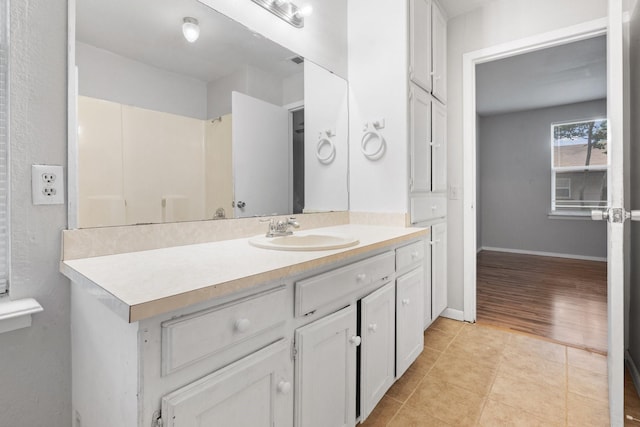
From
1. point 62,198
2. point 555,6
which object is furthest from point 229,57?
point 555,6

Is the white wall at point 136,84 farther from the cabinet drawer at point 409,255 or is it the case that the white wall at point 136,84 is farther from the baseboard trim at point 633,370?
the baseboard trim at point 633,370

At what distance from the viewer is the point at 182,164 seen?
133 centimetres

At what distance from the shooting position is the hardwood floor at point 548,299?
94.5 inches

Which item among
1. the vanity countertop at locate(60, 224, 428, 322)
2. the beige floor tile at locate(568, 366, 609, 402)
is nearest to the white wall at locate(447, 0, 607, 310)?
the beige floor tile at locate(568, 366, 609, 402)

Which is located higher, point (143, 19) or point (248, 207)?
point (143, 19)

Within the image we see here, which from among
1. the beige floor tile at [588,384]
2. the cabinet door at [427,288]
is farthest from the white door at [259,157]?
the beige floor tile at [588,384]

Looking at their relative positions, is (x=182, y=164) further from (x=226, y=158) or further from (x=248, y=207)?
(x=248, y=207)

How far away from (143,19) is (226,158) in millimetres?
602

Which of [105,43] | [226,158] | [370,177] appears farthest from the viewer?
[370,177]

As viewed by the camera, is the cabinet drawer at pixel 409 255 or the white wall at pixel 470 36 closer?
the cabinet drawer at pixel 409 255

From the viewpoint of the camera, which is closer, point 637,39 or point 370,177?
point 637,39

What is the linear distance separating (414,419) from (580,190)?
17.8 feet

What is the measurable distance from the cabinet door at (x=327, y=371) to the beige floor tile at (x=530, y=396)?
0.90 m

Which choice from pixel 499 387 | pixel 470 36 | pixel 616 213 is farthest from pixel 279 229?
pixel 470 36
